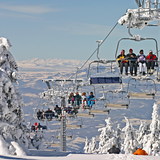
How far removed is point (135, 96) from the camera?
2377 cm

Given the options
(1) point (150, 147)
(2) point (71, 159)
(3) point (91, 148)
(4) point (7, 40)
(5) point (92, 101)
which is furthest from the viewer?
(3) point (91, 148)

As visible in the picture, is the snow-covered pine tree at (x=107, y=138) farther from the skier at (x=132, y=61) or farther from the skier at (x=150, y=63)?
the skier at (x=150, y=63)

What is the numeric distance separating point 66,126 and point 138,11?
2514 cm

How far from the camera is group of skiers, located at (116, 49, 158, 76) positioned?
77.2 feet

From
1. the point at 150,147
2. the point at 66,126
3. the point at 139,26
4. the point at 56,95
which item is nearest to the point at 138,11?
the point at 139,26

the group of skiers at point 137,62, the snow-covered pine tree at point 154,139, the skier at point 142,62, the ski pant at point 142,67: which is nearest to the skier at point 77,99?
the group of skiers at point 137,62

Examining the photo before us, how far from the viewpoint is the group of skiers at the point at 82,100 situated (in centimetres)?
3497

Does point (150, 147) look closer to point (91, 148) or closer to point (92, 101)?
point (92, 101)

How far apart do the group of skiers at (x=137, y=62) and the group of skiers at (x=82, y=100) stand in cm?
1077

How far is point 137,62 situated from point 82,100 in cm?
1214

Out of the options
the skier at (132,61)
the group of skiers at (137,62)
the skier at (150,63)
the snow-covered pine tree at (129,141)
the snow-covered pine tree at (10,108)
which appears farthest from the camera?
the snow-covered pine tree at (129,141)

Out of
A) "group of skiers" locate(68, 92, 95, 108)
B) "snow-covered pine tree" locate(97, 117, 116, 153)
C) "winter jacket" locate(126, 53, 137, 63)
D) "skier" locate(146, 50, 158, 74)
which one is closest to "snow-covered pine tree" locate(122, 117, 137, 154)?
"snow-covered pine tree" locate(97, 117, 116, 153)

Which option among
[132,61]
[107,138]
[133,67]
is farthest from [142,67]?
[107,138]

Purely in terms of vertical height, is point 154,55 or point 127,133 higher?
point 154,55
